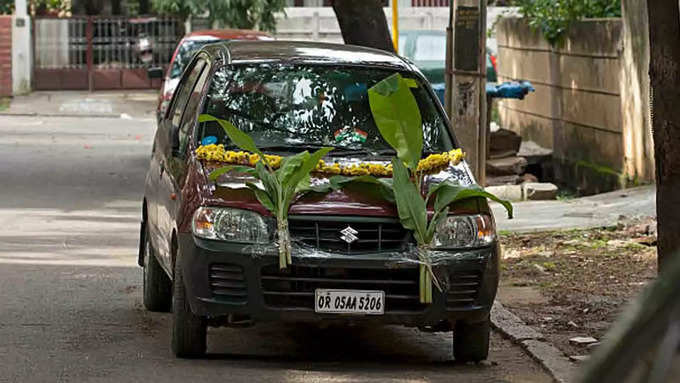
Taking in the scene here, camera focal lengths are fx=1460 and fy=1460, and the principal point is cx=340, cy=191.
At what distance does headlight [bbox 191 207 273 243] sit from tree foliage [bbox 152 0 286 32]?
2521 centimetres

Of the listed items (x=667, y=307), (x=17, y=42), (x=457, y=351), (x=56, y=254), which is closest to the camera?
(x=667, y=307)

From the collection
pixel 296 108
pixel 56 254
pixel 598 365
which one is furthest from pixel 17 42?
pixel 598 365

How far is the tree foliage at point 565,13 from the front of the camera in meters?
18.5

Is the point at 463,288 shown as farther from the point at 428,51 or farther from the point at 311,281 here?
the point at 428,51

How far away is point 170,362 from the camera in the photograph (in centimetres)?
764

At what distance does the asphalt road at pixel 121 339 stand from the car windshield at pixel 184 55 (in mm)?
6664

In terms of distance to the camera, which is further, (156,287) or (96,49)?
(96,49)

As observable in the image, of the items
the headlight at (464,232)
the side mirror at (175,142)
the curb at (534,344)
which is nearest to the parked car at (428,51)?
the curb at (534,344)

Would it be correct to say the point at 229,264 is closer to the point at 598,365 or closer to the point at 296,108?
the point at 296,108

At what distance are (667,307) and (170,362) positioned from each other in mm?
5735

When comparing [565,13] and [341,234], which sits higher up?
[565,13]

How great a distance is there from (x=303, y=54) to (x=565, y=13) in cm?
1052

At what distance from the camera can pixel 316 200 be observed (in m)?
7.41

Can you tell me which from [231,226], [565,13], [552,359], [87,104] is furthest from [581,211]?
[87,104]
